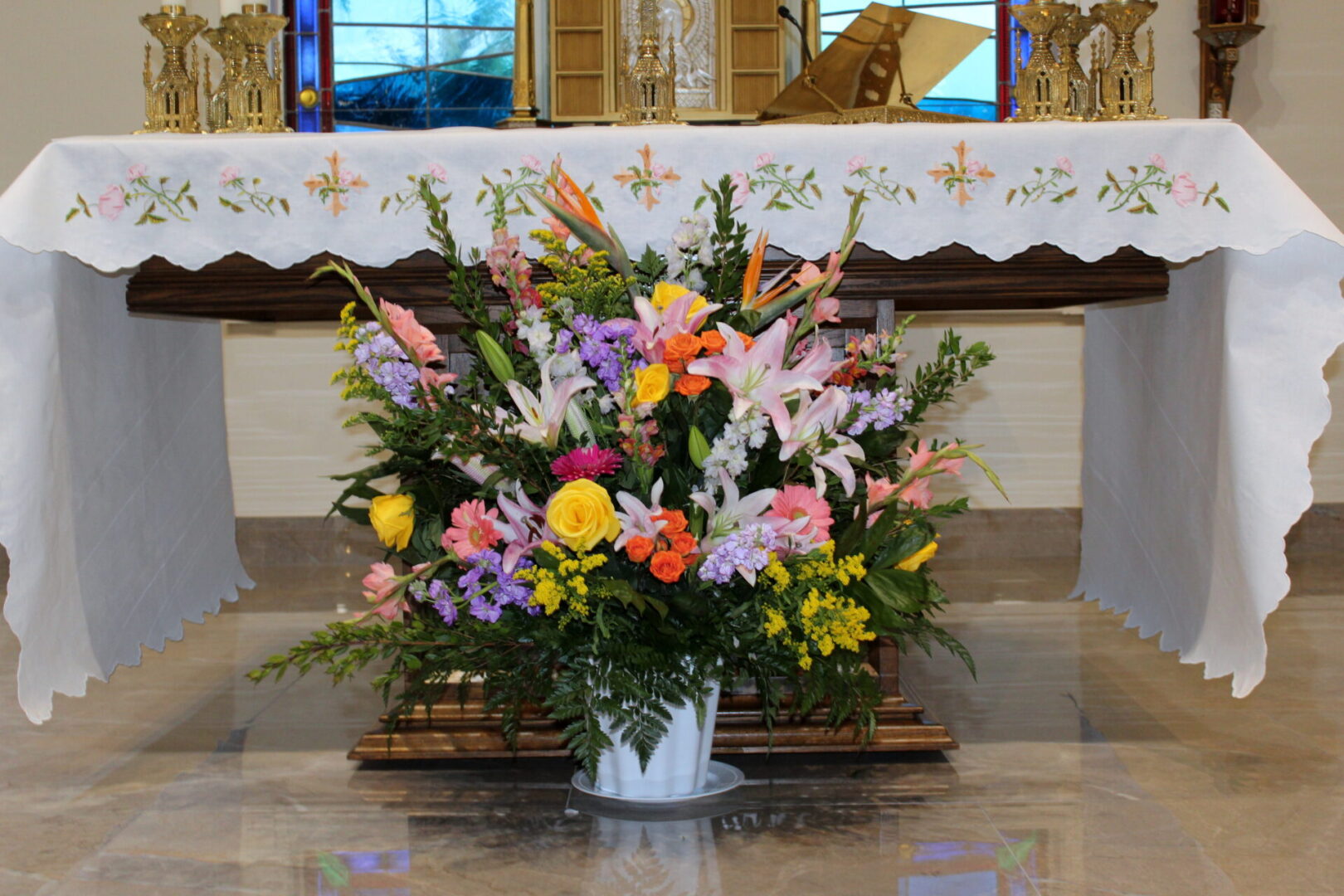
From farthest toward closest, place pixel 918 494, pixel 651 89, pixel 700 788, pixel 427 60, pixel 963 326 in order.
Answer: pixel 427 60
pixel 963 326
pixel 651 89
pixel 700 788
pixel 918 494

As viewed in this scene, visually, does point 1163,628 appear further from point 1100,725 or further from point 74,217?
point 74,217

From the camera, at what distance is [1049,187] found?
7.36 feet

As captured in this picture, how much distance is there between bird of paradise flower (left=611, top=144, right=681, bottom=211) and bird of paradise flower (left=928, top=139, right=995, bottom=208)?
1.38 feet

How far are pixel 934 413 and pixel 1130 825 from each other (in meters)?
2.83

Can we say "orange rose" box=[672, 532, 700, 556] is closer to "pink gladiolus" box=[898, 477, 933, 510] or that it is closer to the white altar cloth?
"pink gladiolus" box=[898, 477, 933, 510]

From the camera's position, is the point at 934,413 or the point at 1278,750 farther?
the point at 934,413

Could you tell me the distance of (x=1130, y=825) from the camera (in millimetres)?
1967

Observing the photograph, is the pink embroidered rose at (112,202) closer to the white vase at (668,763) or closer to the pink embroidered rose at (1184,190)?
the white vase at (668,763)

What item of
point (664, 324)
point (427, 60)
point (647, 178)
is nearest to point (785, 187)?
point (647, 178)

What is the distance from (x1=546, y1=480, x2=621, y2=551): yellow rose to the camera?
171 cm

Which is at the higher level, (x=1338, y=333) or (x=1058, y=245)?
(x=1058, y=245)

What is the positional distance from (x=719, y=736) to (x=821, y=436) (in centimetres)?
66

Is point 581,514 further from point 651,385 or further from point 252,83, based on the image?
point 252,83

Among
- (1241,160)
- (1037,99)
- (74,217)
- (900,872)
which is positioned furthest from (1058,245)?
(74,217)
